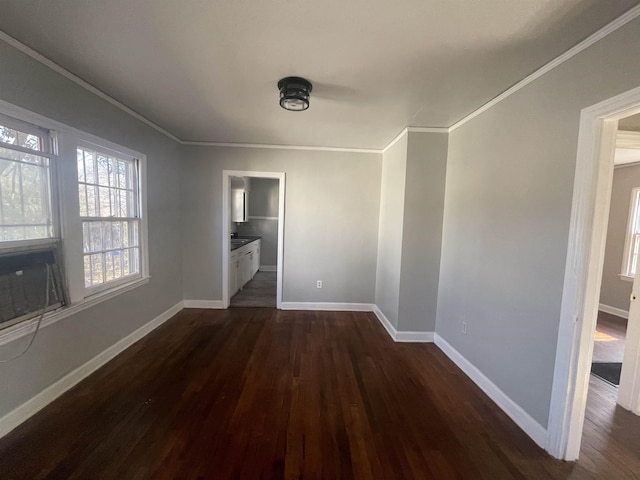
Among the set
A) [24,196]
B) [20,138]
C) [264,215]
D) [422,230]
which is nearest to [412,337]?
[422,230]

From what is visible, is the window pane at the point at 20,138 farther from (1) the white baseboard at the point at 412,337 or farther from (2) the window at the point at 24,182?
(1) the white baseboard at the point at 412,337

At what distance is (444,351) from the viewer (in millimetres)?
2877

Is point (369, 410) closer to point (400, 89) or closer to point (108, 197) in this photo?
point (400, 89)

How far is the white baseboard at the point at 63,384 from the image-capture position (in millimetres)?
1688

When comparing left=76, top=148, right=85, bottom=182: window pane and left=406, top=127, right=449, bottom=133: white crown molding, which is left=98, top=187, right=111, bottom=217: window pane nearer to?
left=76, top=148, right=85, bottom=182: window pane

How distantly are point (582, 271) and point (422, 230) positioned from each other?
158 centimetres

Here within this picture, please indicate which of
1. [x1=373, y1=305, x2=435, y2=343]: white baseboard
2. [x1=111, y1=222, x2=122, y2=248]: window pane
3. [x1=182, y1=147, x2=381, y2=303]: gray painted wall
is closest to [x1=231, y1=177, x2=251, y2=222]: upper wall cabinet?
[x1=182, y1=147, x2=381, y2=303]: gray painted wall

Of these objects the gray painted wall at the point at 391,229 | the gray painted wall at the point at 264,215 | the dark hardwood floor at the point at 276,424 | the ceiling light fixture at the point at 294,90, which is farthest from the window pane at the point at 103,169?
the gray painted wall at the point at 264,215

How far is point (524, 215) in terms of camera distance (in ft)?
6.15

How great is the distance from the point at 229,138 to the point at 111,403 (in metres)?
3.12

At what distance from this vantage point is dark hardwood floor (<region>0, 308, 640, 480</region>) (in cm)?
149

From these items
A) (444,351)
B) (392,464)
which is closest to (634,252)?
(444,351)

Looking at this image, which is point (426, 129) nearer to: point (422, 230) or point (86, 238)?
point (422, 230)

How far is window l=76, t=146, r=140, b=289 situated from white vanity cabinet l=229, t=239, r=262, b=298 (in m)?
1.47
